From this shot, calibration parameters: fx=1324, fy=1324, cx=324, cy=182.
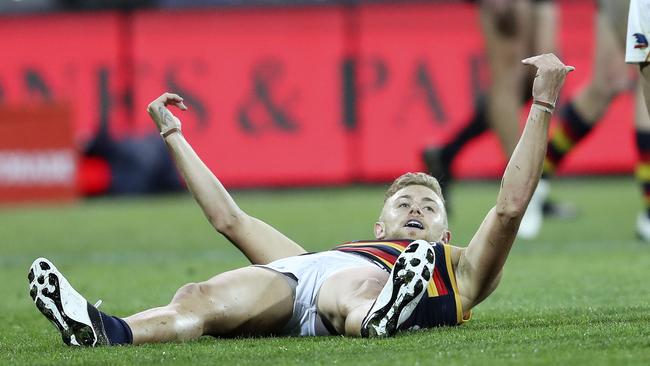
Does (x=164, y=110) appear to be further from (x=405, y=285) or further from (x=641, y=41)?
(x=641, y=41)

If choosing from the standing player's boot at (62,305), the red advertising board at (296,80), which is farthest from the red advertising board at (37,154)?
the standing player's boot at (62,305)

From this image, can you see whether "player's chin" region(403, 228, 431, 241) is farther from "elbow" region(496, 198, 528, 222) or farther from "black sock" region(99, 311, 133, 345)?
"black sock" region(99, 311, 133, 345)

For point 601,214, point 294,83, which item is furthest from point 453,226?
point 294,83

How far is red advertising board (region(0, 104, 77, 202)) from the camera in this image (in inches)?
460

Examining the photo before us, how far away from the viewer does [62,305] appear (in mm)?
3592

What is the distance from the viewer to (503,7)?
8141mm

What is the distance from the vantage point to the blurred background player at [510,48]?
26.9ft

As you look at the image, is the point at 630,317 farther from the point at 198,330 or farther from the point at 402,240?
the point at 198,330

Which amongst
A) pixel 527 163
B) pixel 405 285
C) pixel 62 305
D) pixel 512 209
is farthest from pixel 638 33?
pixel 62 305

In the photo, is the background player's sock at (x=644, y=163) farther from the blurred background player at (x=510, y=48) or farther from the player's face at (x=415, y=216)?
the player's face at (x=415, y=216)

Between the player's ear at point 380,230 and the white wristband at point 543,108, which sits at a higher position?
the white wristband at point 543,108

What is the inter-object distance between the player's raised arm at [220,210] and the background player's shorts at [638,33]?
131 centimetres

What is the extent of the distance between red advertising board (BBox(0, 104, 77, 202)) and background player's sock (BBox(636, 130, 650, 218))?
6040 millimetres

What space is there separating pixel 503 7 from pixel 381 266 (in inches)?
171
